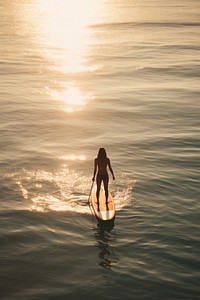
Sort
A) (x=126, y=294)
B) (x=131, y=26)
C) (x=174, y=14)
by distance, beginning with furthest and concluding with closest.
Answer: (x=174, y=14) < (x=131, y=26) < (x=126, y=294)

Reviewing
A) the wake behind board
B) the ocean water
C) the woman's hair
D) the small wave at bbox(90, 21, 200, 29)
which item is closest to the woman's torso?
the woman's hair

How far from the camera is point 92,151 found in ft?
113

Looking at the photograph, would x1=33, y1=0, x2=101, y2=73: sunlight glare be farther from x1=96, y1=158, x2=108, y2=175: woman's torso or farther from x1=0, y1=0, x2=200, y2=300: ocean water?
x1=96, y1=158, x2=108, y2=175: woman's torso

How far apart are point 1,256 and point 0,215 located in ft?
13.7

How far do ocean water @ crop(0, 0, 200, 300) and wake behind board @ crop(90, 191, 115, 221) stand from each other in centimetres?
49

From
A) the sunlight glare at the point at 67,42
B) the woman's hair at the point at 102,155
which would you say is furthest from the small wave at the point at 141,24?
the woman's hair at the point at 102,155

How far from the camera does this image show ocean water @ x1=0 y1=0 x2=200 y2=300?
19359mm

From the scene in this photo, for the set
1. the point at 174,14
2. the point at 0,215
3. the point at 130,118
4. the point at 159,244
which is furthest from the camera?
the point at 174,14

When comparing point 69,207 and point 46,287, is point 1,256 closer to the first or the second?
point 46,287

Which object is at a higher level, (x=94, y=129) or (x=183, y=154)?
(x=94, y=129)

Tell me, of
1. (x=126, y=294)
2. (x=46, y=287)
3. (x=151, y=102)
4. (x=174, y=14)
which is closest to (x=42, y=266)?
(x=46, y=287)

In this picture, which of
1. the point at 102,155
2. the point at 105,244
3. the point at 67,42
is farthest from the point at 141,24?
the point at 105,244

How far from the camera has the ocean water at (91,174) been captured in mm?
19359

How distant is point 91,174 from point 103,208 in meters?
6.65
